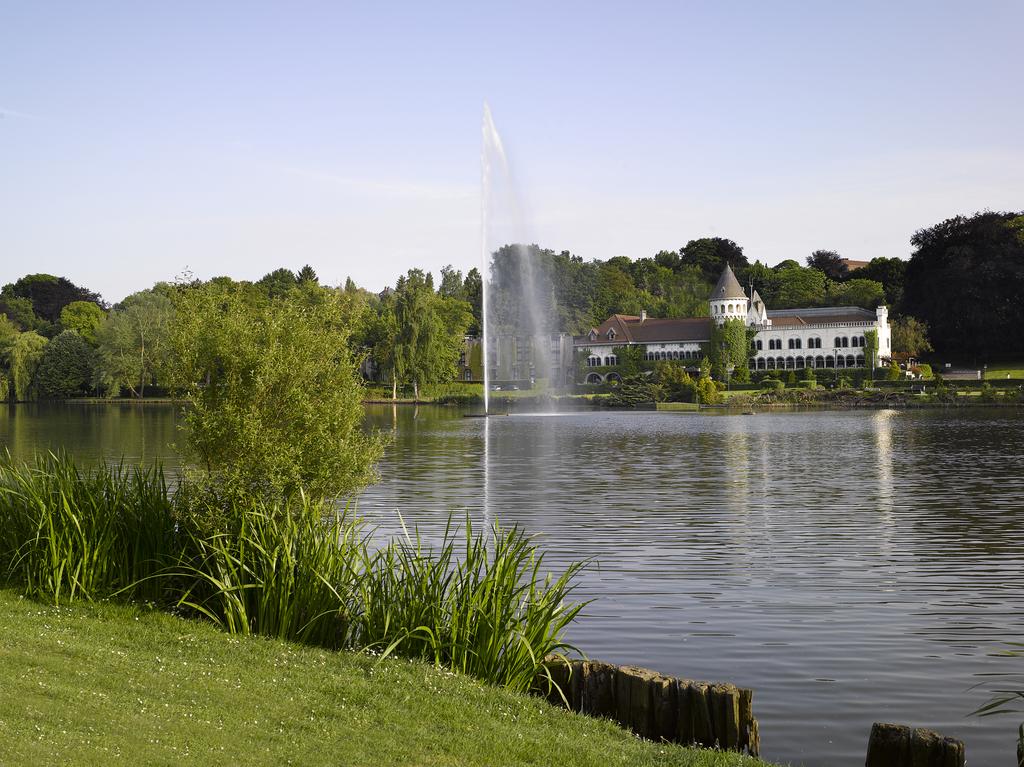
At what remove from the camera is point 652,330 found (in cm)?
10706

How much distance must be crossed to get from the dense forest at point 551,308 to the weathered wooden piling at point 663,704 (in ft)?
179

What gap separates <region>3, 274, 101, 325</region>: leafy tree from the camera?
128 meters

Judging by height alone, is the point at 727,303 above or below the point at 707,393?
above

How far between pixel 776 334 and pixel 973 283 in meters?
19.0

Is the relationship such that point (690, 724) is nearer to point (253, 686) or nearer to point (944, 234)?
point (253, 686)

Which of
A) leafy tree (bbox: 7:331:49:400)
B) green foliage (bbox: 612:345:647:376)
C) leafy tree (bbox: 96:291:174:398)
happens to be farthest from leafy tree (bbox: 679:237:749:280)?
leafy tree (bbox: 7:331:49:400)

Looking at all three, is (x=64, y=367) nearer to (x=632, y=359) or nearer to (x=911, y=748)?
(x=632, y=359)

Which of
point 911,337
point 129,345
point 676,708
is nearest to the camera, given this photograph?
point 676,708

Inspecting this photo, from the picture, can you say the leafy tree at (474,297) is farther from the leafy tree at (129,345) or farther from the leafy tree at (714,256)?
the leafy tree at (129,345)

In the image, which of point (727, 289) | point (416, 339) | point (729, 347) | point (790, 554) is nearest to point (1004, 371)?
point (729, 347)

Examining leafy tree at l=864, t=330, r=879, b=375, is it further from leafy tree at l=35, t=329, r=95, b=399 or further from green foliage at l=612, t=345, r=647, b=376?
leafy tree at l=35, t=329, r=95, b=399

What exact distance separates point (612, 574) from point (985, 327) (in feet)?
282

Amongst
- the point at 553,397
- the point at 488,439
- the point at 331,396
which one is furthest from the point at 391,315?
the point at 331,396

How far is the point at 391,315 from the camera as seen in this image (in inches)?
3477
